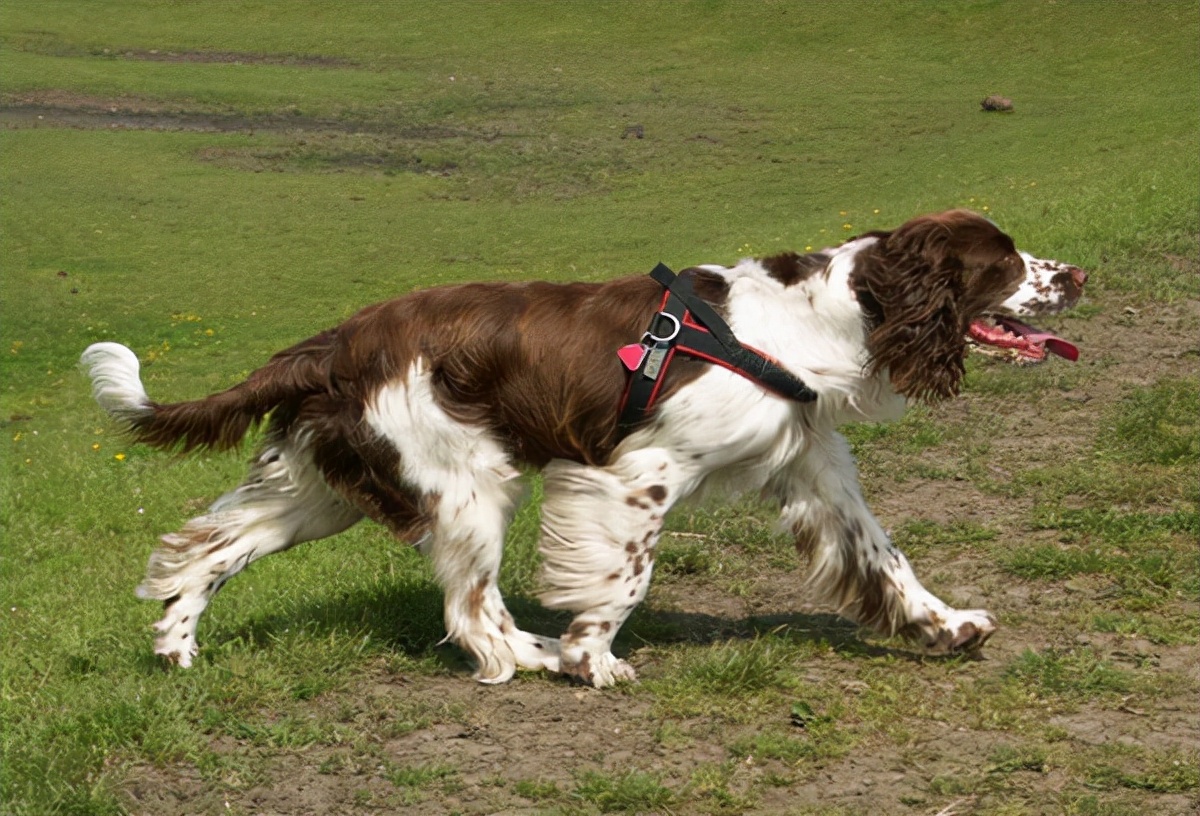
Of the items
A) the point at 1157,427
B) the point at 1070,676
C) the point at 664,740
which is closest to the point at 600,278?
the point at 1157,427

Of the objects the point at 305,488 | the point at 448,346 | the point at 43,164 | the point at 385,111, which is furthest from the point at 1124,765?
the point at 385,111

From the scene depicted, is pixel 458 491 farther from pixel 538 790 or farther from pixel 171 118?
pixel 171 118

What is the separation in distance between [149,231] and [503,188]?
3.43 m

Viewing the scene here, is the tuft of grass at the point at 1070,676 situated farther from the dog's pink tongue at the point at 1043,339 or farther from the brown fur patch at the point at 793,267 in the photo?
the brown fur patch at the point at 793,267

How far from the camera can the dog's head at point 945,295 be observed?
188 inches

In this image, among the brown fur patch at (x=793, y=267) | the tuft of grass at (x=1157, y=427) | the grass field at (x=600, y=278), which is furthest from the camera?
the tuft of grass at (x=1157, y=427)

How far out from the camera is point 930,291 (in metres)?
4.77

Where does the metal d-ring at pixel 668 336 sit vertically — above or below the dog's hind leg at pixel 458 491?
above

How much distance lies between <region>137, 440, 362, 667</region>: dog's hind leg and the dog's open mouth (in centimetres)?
215

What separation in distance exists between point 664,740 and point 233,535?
1608 mm

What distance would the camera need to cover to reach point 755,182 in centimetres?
1516

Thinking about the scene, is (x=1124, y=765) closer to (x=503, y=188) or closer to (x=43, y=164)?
(x=503, y=188)

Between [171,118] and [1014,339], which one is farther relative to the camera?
[171,118]

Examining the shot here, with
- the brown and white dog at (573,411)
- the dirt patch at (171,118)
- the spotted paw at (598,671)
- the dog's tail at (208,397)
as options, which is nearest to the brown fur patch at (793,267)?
the brown and white dog at (573,411)
